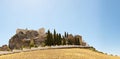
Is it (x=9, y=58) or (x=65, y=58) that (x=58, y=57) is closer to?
(x=65, y=58)

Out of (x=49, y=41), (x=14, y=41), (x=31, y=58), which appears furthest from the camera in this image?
Result: (x=14, y=41)

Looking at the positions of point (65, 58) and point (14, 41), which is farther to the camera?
Answer: point (14, 41)

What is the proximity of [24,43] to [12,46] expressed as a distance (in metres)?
12.1

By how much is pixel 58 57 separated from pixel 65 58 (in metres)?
1.71

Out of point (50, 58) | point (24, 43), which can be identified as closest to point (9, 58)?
point (50, 58)

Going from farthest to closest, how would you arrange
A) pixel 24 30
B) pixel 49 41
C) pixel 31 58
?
pixel 24 30 → pixel 49 41 → pixel 31 58

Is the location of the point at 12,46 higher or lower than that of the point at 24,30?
lower

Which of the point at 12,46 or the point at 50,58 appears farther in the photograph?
the point at 12,46

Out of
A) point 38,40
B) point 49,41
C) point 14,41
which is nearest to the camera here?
point 49,41

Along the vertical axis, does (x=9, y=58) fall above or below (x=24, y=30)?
below

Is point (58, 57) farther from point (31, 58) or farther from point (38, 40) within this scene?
point (38, 40)

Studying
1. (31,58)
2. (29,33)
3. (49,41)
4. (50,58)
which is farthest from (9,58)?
(29,33)

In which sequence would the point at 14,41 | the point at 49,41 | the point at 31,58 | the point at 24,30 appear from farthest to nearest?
the point at 24,30 < the point at 14,41 < the point at 49,41 < the point at 31,58

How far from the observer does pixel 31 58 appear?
152 feet
